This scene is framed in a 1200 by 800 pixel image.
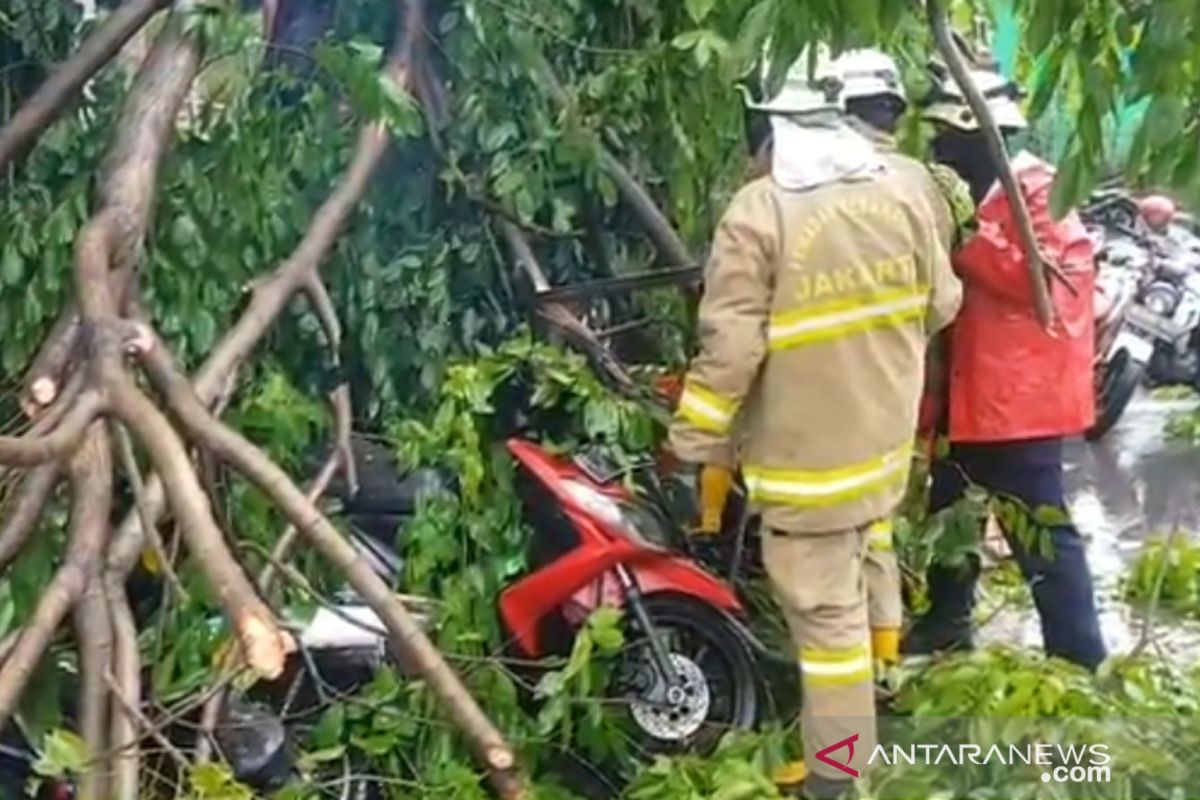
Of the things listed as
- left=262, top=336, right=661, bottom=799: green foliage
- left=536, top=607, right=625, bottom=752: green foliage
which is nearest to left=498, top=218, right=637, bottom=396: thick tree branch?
left=262, top=336, right=661, bottom=799: green foliage

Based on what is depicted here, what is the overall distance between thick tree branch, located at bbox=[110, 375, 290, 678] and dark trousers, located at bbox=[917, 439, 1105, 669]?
82.2 inches

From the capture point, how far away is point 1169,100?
7.98 feet

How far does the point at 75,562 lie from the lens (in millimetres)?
2904

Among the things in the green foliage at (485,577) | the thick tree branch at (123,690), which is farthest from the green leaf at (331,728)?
the thick tree branch at (123,690)

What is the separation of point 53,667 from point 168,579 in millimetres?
243

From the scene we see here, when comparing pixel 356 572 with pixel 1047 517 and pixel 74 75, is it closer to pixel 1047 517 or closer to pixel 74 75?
pixel 74 75

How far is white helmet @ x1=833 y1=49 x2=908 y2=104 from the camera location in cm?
373

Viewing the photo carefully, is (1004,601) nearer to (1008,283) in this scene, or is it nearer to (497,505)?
(1008,283)

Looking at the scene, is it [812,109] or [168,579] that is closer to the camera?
[168,579]

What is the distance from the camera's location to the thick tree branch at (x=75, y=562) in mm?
2705

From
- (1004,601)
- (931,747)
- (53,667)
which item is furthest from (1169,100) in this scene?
(1004,601)

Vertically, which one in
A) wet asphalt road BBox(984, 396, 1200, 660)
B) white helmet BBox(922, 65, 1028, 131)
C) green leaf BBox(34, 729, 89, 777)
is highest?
green leaf BBox(34, 729, 89, 777)

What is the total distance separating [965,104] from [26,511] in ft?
7.57

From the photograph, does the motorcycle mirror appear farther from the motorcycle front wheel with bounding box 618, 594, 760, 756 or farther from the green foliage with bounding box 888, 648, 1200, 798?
the motorcycle front wheel with bounding box 618, 594, 760, 756
